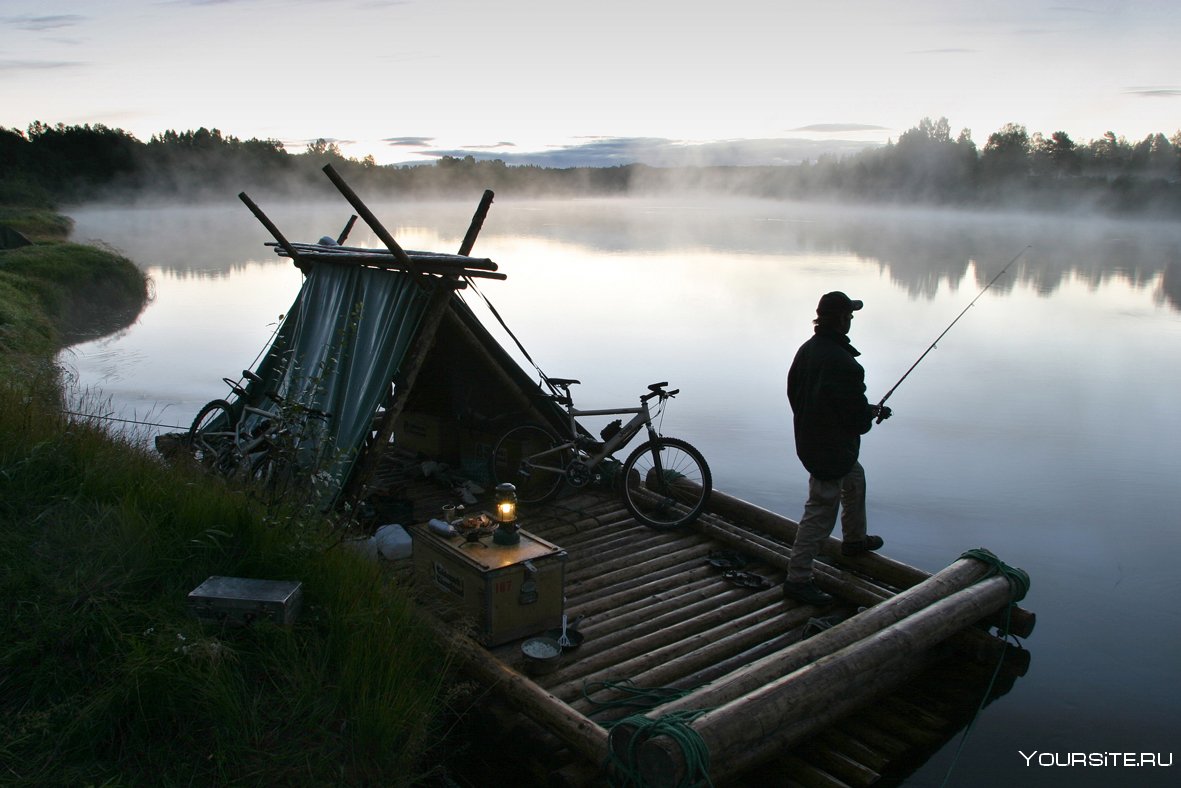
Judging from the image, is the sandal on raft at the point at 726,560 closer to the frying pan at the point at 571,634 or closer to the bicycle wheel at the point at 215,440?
the frying pan at the point at 571,634

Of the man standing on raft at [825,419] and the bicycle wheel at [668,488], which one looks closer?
the man standing on raft at [825,419]

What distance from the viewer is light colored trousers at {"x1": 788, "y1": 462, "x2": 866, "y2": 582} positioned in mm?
4855

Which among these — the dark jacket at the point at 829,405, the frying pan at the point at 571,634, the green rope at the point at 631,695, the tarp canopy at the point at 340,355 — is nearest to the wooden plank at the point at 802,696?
the green rope at the point at 631,695

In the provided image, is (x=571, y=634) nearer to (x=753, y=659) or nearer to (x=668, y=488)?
(x=753, y=659)

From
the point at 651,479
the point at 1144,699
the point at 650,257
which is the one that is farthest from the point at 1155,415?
the point at 650,257

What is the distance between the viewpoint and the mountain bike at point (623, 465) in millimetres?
6066

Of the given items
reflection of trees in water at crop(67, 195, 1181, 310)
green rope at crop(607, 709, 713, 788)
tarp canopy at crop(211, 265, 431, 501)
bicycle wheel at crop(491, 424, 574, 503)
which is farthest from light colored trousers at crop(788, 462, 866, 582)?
reflection of trees in water at crop(67, 195, 1181, 310)

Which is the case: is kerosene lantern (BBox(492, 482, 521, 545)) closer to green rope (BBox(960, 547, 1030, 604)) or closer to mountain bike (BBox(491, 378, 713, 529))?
mountain bike (BBox(491, 378, 713, 529))

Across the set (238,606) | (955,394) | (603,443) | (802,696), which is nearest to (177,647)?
(238,606)

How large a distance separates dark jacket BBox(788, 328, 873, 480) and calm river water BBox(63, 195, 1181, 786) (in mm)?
1666

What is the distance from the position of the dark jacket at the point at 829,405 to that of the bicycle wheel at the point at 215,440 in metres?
3.82

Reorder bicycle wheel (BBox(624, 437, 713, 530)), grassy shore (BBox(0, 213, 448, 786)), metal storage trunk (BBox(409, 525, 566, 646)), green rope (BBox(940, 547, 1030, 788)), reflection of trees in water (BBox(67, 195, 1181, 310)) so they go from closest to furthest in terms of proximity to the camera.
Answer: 1. grassy shore (BBox(0, 213, 448, 786))
2. metal storage trunk (BBox(409, 525, 566, 646))
3. green rope (BBox(940, 547, 1030, 788))
4. bicycle wheel (BBox(624, 437, 713, 530))
5. reflection of trees in water (BBox(67, 195, 1181, 310))

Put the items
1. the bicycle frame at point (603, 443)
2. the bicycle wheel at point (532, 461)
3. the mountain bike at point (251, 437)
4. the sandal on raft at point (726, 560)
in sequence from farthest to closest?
the bicycle wheel at point (532, 461)
the bicycle frame at point (603, 443)
the sandal on raft at point (726, 560)
the mountain bike at point (251, 437)

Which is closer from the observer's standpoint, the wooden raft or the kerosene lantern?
the wooden raft
